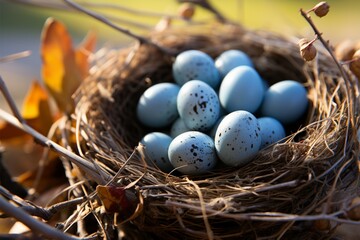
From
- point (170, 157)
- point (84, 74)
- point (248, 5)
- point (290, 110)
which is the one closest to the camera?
point (170, 157)

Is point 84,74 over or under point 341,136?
over

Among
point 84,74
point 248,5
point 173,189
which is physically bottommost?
point 248,5

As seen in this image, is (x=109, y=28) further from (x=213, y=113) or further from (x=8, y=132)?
(x=213, y=113)

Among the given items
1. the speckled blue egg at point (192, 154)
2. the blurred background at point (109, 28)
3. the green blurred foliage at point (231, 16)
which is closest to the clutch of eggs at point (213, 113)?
the speckled blue egg at point (192, 154)

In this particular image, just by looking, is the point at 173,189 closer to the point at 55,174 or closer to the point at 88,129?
the point at 88,129

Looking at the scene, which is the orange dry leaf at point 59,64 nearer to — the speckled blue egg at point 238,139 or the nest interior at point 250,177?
the nest interior at point 250,177

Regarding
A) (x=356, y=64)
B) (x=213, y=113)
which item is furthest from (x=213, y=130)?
(x=356, y=64)

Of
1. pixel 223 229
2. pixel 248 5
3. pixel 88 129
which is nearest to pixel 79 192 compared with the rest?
pixel 88 129
